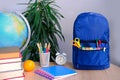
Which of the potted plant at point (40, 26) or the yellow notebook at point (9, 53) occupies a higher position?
the potted plant at point (40, 26)

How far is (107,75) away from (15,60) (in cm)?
50

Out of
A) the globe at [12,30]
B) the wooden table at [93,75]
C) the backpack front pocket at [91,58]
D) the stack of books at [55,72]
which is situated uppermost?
the globe at [12,30]

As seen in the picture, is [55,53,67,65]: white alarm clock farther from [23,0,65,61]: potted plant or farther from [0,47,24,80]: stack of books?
[0,47,24,80]: stack of books

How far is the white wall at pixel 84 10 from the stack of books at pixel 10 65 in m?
0.74

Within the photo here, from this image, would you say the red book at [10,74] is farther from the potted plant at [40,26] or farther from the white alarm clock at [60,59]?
the potted plant at [40,26]

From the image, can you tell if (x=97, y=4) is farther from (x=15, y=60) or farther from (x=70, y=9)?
(x=15, y=60)

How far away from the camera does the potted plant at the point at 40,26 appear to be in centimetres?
138

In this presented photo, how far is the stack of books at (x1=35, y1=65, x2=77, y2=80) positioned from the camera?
101 centimetres

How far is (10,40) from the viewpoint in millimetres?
1081

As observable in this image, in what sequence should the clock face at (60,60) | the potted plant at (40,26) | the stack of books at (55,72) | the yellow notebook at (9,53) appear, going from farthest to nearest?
the potted plant at (40,26) < the clock face at (60,60) < the stack of books at (55,72) < the yellow notebook at (9,53)

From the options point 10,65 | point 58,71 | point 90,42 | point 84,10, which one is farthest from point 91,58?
point 84,10

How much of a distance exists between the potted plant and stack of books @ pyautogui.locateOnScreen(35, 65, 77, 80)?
0.27 metres

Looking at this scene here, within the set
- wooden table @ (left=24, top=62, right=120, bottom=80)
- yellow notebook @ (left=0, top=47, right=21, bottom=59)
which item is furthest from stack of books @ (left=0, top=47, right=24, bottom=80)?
wooden table @ (left=24, top=62, right=120, bottom=80)

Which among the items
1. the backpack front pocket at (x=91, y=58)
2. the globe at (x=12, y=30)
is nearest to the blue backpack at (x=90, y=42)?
the backpack front pocket at (x=91, y=58)
